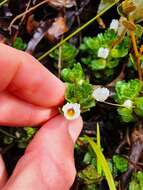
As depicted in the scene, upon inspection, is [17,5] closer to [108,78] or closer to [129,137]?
[108,78]

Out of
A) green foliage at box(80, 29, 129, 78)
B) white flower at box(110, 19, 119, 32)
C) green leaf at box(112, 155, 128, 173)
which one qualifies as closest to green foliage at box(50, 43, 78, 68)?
green foliage at box(80, 29, 129, 78)

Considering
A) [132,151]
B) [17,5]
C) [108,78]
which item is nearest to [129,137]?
[132,151]

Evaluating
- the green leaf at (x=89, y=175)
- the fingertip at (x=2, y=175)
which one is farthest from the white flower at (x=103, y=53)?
the fingertip at (x=2, y=175)

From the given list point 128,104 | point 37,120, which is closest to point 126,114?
point 128,104

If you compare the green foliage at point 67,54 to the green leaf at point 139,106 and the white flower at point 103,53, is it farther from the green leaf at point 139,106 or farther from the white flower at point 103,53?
the green leaf at point 139,106

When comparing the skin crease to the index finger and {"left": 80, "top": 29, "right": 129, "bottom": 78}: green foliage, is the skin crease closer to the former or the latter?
the index finger

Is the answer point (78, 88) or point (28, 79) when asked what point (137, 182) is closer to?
point (78, 88)
